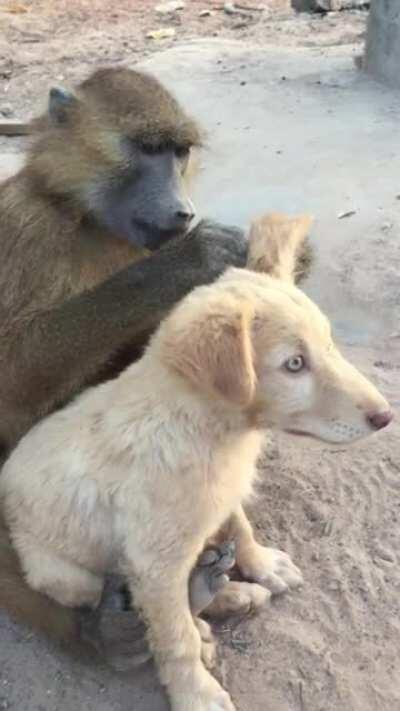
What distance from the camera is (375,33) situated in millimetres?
9055

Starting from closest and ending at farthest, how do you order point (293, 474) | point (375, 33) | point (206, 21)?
point (293, 474) < point (375, 33) < point (206, 21)

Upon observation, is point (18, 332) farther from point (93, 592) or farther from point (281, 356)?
point (281, 356)

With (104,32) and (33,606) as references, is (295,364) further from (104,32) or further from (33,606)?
(104,32)

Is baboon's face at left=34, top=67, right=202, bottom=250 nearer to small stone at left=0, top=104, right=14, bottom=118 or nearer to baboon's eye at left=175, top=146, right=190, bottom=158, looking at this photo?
baboon's eye at left=175, top=146, right=190, bottom=158

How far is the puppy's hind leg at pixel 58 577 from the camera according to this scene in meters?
3.38

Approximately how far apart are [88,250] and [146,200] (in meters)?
0.30

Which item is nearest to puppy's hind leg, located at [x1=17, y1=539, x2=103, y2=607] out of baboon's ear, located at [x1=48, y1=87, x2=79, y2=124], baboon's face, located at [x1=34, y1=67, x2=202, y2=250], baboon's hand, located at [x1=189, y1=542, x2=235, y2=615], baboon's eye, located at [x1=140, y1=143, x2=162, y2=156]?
baboon's hand, located at [x1=189, y1=542, x2=235, y2=615]

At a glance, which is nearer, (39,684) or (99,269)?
(39,684)

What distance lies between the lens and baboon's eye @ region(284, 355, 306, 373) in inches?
114

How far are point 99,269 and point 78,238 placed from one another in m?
0.14

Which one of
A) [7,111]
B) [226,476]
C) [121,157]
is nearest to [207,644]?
[226,476]

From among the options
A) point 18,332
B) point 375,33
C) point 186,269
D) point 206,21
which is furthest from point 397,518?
point 206,21

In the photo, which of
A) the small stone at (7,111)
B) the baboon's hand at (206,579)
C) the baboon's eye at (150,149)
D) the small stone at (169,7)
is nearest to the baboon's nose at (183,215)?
the baboon's eye at (150,149)

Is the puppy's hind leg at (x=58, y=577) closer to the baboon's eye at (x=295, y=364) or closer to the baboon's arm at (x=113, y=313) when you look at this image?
the baboon's arm at (x=113, y=313)
